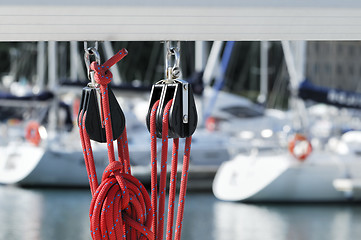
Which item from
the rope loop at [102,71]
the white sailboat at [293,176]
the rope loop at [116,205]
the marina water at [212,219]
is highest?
the rope loop at [102,71]

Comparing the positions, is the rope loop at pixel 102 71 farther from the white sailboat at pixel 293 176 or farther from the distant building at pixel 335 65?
the distant building at pixel 335 65

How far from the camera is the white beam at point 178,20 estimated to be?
2549 millimetres

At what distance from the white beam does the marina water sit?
331 inches

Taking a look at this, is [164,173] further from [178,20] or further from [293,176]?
[293,176]

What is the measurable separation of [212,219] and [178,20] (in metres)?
10.1

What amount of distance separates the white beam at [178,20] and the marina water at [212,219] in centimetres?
841

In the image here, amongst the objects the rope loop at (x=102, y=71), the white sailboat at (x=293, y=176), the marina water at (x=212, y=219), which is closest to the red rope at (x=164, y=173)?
the rope loop at (x=102, y=71)

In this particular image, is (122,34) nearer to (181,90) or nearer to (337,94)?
(181,90)

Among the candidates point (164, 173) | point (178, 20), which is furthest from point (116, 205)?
point (178, 20)

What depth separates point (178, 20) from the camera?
2.64 metres

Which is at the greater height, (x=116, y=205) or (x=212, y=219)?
(x=116, y=205)

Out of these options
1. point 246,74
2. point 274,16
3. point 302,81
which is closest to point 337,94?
point 302,81

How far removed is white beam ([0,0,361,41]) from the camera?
2.55 metres

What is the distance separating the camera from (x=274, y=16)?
2.72 meters
